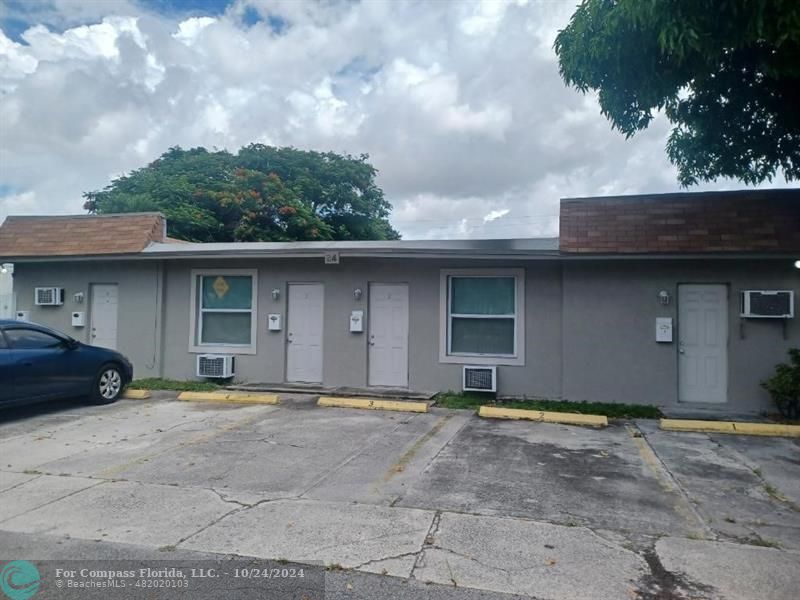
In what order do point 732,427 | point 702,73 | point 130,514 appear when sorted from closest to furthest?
1. point 130,514
2. point 702,73
3. point 732,427

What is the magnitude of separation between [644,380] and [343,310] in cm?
564

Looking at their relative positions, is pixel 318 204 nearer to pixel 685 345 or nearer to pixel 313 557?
pixel 685 345

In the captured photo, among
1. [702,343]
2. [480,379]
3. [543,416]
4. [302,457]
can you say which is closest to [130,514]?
[302,457]

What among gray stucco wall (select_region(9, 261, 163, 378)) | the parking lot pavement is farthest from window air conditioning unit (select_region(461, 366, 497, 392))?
gray stucco wall (select_region(9, 261, 163, 378))

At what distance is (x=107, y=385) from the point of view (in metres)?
10.1

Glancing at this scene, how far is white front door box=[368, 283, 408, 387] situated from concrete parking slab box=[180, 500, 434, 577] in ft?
19.9

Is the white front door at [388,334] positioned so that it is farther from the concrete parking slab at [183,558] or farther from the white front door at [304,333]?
the concrete parking slab at [183,558]

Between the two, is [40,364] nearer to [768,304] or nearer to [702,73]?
[702,73]

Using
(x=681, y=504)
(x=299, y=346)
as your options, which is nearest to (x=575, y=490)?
(x=681, y=504)

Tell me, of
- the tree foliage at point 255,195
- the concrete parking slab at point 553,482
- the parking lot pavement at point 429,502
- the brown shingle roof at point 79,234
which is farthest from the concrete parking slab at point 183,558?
the tree foliage at point 255,195

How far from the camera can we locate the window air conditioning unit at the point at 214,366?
11867 mm

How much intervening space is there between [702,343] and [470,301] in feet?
13.2

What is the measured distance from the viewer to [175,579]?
3.85 m

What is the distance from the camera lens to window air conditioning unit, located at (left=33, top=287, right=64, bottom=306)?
13.0 metres
